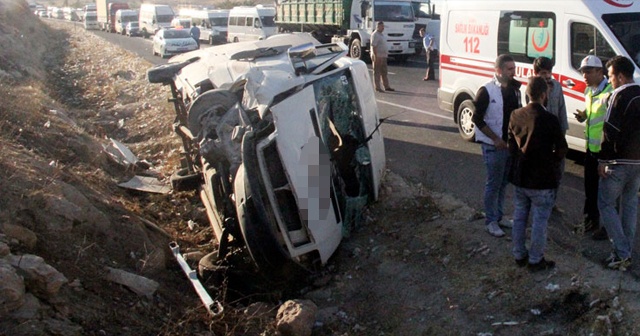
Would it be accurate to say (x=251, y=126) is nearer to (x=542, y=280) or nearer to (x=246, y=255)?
(x=246, y=255)

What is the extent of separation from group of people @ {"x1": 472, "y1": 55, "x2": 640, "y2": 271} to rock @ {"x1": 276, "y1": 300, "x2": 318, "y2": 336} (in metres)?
1.63

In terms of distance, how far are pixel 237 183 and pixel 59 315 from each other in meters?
1.56

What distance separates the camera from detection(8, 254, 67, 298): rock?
3.81 m

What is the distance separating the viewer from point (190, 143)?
23.2 feet

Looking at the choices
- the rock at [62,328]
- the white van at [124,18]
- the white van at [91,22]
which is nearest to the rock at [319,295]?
the rock at [62,328]

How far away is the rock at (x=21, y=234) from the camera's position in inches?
169

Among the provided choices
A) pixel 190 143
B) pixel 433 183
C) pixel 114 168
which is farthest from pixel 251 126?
pixel 114 168

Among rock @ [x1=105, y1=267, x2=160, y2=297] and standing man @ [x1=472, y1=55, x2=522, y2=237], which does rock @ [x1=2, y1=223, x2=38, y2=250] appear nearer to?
rock @ [x1=105, y1=267, x2=160, y2=297]

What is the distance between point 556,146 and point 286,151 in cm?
195

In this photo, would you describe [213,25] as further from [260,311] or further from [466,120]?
[260,311]

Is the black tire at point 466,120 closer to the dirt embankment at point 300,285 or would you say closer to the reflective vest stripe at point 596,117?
the dirt embankment at point 300,285

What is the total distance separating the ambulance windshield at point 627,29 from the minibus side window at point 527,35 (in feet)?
2.33

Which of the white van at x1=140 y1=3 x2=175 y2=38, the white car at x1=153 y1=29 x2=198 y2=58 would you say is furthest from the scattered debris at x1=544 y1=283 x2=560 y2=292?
the white van at x1=140 y1=3 x2=175 y2=38

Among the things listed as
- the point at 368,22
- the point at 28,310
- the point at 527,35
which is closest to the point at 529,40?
the point at 527,35
